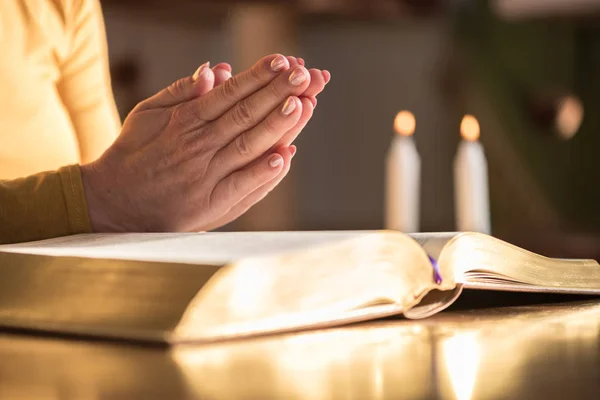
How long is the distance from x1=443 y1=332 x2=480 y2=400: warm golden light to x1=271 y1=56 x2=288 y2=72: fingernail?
1.10 ft

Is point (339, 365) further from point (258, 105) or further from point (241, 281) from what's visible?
point (258, 105)

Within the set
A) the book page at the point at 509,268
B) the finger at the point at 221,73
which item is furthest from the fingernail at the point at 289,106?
the book page at the point at 509,268

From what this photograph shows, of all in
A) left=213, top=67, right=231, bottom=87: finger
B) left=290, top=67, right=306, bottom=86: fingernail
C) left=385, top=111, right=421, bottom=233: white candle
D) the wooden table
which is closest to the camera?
the wooden table

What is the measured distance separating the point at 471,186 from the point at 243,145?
0.30 m

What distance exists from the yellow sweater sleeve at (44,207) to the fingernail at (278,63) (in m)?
0.20

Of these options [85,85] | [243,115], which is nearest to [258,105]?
[243,115]

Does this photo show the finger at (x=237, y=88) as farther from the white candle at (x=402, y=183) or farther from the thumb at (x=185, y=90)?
the white candle at (x=402, y=183)

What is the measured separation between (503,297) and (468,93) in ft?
14.5

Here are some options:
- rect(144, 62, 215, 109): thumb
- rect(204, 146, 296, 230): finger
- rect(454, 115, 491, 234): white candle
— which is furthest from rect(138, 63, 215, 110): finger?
rect(454, 115, 491, 234): white candle

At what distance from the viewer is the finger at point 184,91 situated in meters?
0.78

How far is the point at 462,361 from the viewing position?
0.41m

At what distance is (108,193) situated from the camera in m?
0.73

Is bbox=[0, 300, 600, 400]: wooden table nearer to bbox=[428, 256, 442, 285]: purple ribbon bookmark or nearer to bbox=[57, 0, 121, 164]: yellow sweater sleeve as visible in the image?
bbox=[428, 256, 442, 285]: purple ribbon bookmark

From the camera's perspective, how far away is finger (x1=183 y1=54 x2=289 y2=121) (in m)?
0.73
